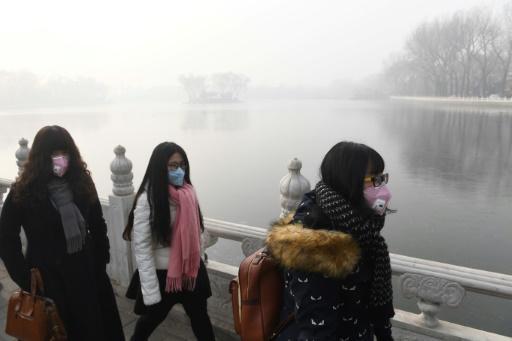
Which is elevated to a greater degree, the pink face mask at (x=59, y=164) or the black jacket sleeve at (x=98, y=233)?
the pink face mask at (x=59, y=164)

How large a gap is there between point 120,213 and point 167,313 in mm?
1071

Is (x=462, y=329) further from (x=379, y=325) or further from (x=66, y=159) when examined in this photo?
(x=66, y=159)

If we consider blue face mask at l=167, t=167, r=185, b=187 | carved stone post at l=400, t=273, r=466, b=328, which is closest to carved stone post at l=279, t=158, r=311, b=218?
blue face mask at l=167, t=167, r=185, b=187

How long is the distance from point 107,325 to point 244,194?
8021 mm

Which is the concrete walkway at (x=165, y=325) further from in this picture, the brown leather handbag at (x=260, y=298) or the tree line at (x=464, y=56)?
the tree line at (x=464, y=56)

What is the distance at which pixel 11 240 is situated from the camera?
1.84 meters

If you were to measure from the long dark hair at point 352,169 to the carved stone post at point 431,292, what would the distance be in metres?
0.94

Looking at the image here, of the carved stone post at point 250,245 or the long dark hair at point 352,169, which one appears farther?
the carved stone post at point 250,245

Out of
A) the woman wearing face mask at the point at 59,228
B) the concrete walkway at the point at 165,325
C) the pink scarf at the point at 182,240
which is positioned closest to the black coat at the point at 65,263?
the woman wearing face mask at the point at 59,228

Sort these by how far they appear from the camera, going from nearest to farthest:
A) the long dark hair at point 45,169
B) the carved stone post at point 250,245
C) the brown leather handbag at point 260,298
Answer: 1. the brown leather handbag at point 260,298
2. the long dark hair at point 45,169
3. the carved stone post at point 250,245

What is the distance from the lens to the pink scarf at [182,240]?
195cm

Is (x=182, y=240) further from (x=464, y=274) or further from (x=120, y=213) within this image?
(x=464, y=274)

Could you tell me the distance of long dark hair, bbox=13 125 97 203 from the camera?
5.96 ft

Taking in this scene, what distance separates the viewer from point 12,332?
194 centimetres
